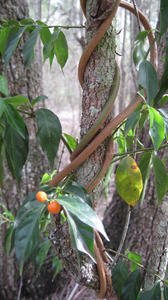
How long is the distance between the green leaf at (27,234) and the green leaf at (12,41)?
28 cm

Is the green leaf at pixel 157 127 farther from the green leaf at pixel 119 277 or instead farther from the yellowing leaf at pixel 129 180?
the green leaf at pixel 119 277

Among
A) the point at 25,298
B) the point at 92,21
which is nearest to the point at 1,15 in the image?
the point at 92,21

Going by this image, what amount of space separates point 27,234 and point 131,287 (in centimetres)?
33

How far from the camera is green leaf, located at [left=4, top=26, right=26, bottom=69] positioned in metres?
0.51

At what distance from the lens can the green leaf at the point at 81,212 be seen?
1.05 feet

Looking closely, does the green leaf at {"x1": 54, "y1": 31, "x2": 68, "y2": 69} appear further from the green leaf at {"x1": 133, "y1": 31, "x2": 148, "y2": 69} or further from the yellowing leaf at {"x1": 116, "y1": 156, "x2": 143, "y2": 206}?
the yellowing leaf at {"x1": 116, "y1": 156, "x2": 143, "y2": 206}

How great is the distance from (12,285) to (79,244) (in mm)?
1241

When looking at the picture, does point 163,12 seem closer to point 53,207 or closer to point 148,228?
point 53,207

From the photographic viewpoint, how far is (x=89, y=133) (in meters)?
0.47

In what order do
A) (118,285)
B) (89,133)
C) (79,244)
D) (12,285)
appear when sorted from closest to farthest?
(79,244), (89,133), (118,285), (12,285)

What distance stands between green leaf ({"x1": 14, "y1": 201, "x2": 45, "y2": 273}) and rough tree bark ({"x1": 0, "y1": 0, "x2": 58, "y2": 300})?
90 cm

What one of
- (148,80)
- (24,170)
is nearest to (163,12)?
(148,80)

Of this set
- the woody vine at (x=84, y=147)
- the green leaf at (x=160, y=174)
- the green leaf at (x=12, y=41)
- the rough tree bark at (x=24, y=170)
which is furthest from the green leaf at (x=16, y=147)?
the rough tree bark at (x=24, y=170)

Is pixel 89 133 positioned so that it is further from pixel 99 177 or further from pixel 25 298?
pixel 25 298
